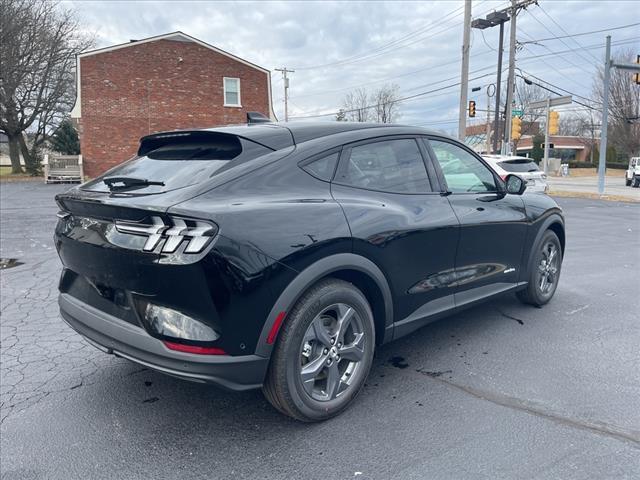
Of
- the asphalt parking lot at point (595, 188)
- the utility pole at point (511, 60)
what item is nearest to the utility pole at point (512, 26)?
the utility pole at point (511, 60)

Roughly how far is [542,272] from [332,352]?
117 inches

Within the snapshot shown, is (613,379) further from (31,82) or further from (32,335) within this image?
(31,82)

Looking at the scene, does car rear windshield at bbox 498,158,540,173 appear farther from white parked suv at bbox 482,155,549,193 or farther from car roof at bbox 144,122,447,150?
car roof at bbox 144,122,447,150

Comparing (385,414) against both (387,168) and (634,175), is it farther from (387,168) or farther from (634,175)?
(634,175)

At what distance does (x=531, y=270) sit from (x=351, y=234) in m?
2.55

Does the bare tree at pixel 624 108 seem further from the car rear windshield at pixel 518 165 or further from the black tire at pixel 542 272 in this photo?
the black tire at pixel 542 272

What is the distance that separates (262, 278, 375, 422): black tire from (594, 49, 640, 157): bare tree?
43698 millimetres

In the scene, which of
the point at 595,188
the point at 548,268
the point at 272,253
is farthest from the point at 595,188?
the point at 272,253

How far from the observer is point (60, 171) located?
24234mm

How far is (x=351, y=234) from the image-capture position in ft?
9.04

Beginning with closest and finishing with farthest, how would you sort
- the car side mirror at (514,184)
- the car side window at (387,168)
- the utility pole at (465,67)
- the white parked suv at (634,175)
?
the car side window at (387,168), the car side mirror at (514,184), the utility pole at (465,67), the white parked suv at (634,175)

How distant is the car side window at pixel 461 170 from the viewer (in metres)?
3.69

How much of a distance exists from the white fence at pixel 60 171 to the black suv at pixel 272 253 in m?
23.4

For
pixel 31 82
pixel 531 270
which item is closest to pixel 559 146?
pixel 31 82
